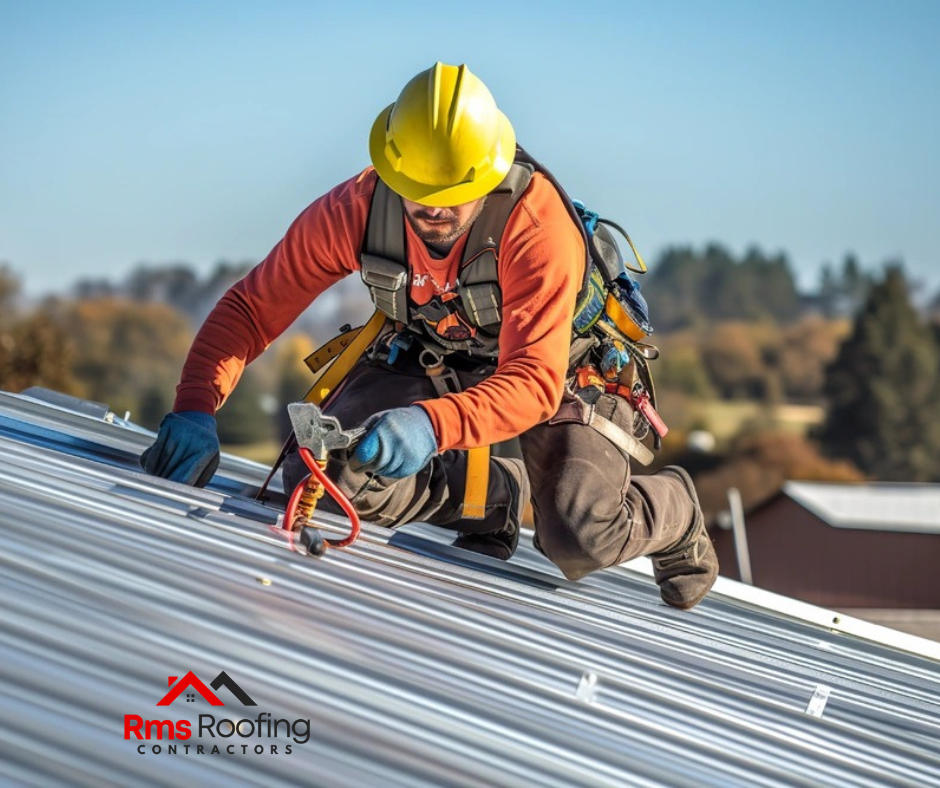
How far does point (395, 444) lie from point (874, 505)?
14407 mm

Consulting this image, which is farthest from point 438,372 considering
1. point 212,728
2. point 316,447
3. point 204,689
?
point 212,728

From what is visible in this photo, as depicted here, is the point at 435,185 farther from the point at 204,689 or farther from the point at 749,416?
the point at 749,416

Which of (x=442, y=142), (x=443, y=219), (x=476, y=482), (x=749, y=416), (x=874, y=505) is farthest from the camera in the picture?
(x=749, y=416)

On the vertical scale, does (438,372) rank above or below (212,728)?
above

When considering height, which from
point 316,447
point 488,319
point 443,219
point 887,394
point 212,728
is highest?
point 887,394

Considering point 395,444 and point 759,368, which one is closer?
point 395,444

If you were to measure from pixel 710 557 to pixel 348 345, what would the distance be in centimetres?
166

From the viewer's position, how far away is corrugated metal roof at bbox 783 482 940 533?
16219mm

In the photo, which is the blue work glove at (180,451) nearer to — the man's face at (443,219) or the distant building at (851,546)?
the man's face at (443,219)

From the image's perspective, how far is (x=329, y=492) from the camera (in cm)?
362

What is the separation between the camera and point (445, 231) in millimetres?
4535

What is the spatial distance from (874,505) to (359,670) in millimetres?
15064

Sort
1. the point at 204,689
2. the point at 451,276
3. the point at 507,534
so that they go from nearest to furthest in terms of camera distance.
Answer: the point at 204,689
the point at 451,276
the point at 507,534

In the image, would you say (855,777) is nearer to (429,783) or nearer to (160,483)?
(429,783)
